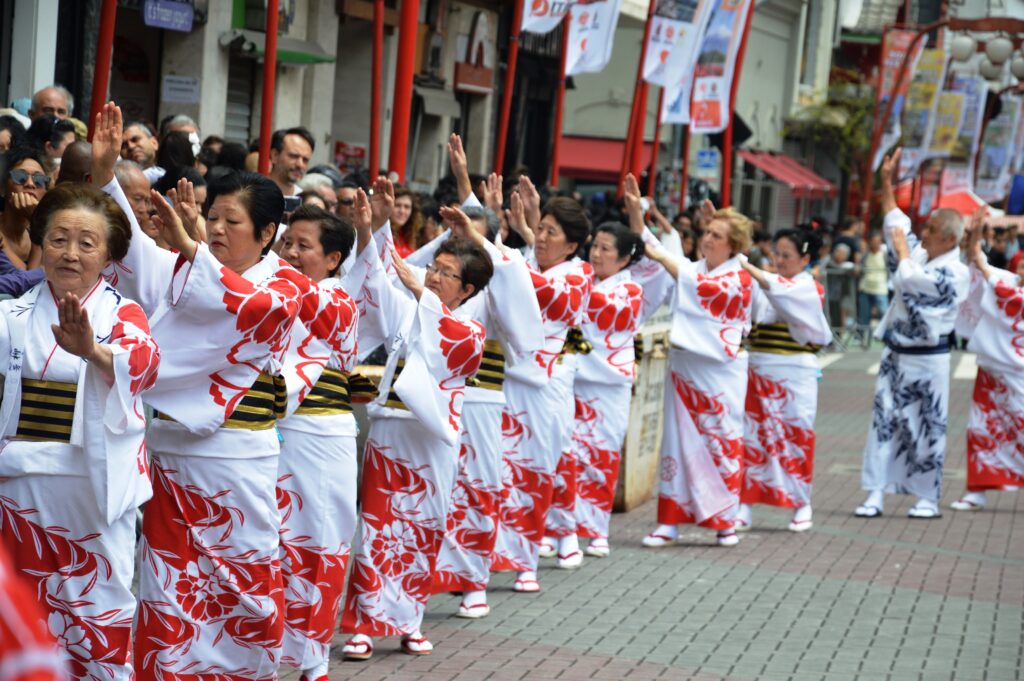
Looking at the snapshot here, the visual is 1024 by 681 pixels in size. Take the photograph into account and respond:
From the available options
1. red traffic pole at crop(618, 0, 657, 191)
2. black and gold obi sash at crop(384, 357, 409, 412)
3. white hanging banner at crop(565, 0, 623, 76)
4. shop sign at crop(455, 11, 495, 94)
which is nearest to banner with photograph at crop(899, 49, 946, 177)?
shop sign at crop(455, 11, 495, 94)

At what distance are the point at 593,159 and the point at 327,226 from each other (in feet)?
75.7

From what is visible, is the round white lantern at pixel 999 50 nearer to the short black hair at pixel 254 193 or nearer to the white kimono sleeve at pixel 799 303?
the white kimono sleeve at pixel 799 303

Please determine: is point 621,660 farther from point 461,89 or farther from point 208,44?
point 461,89

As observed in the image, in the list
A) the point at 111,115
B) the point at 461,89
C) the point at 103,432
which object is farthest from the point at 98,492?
the point at 461,89

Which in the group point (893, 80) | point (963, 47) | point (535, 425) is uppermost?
point (963, 47)

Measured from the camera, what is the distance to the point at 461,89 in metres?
21.5

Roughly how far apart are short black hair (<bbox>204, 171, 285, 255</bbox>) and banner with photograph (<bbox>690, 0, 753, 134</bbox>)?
33.4 ft

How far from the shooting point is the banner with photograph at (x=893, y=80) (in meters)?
29.0

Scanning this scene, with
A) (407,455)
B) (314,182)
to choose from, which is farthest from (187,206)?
(314,182)

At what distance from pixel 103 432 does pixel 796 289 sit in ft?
20.3

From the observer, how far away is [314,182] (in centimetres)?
862

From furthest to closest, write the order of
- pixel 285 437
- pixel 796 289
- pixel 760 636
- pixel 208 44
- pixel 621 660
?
pixel 208 44
pixel 796 289
pixel 760 636
pixel 621 660
pixel 285 437

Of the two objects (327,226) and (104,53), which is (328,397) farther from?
(104,53)

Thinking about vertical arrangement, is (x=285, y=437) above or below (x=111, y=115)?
below
